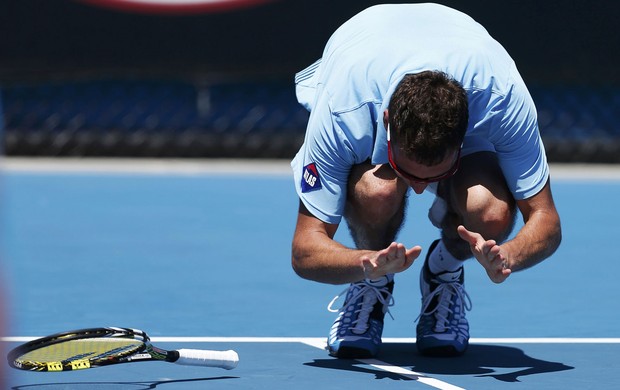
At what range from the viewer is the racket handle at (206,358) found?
3.04 m

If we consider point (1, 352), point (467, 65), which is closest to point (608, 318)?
point (467, 65)

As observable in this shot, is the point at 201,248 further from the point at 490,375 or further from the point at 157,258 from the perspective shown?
the point at 490,375

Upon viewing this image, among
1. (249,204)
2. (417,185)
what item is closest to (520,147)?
(417,185)

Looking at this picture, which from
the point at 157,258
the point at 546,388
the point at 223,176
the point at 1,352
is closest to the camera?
the point at 1,352

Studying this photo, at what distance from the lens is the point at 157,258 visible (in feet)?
16.8

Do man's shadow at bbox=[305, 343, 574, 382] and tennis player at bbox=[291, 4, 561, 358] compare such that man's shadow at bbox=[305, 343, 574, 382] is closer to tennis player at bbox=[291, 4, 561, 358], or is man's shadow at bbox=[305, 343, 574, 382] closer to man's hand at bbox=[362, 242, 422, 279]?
tennis player at bbox=[291, 4, 561, 358]

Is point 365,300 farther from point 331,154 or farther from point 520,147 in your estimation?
point 520,147

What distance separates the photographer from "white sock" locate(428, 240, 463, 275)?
3.62 meters

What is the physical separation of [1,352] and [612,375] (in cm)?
190

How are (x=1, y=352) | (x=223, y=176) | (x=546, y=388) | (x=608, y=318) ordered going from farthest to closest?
(x=223, y=176) → (x=608, y=318) → (x=546, y=388) → (x=1, y=352)

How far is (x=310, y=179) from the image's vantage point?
3.27m

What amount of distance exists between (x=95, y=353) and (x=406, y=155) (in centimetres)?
85

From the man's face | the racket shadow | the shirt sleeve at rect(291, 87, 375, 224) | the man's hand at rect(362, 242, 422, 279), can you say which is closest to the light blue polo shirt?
the shirt sleeve at rect(291, 87, 375, 224)

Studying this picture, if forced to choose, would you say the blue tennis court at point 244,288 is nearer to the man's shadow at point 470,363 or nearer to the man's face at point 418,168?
the man's shadow at point 470,363
